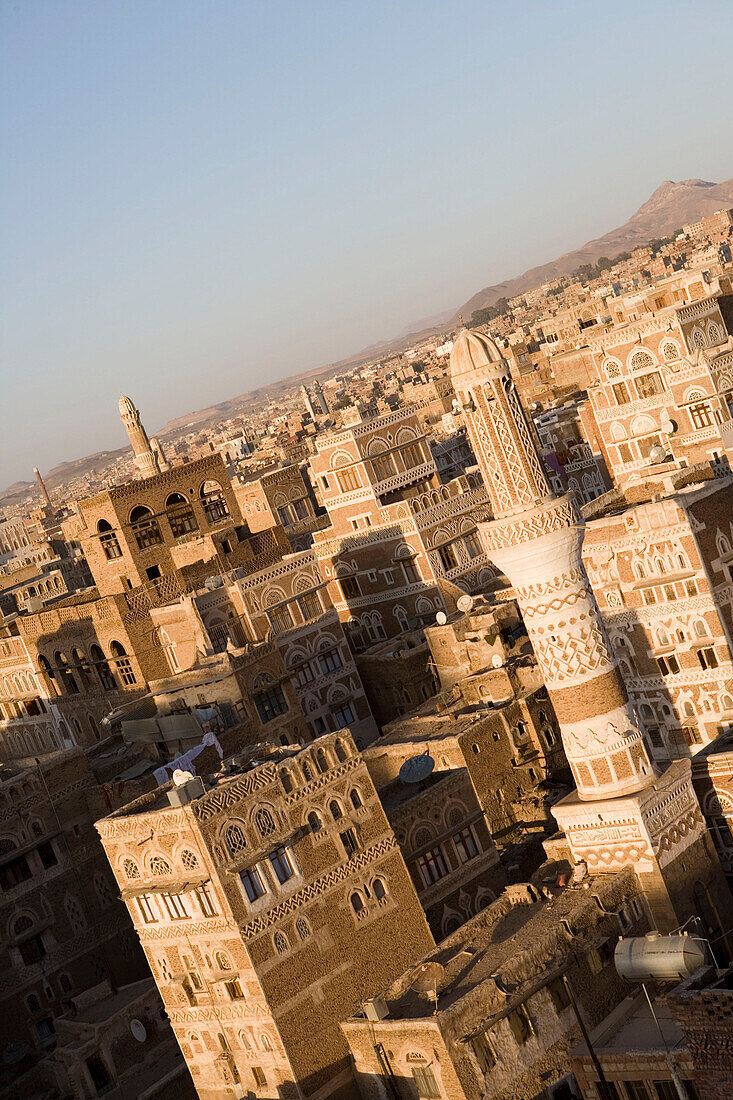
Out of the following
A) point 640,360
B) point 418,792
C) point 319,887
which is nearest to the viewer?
point 319,887

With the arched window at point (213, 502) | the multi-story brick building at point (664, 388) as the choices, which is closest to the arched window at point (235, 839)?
the multi-story brick building at point (664, 388)

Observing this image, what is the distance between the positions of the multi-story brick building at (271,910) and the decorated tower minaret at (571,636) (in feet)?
16.1

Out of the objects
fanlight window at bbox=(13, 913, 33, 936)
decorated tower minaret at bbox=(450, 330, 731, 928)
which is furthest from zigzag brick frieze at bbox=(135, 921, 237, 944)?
fanlight window at bbox=(13, 913, 33, 936)

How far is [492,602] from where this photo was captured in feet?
144

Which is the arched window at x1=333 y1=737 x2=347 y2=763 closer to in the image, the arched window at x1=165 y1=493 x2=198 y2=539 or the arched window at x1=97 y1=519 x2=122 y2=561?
the arched window at x1=97 y1=519 x2=122 y2=561

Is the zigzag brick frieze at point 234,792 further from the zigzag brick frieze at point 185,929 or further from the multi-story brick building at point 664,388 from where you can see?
the multi-story brick building at point 664,388

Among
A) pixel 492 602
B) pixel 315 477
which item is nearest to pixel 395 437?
pixel 315 477

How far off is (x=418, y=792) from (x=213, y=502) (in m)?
25.9

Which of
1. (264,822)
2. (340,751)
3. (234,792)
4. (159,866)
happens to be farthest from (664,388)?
(159,866)

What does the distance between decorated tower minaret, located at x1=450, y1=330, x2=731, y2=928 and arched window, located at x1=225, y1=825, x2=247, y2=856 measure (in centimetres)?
657

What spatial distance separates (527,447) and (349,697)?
22326 mm

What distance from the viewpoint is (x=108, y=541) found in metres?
55.5

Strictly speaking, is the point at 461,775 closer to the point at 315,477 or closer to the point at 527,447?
the point at 527,447

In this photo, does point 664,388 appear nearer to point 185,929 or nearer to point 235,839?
point 235,839
